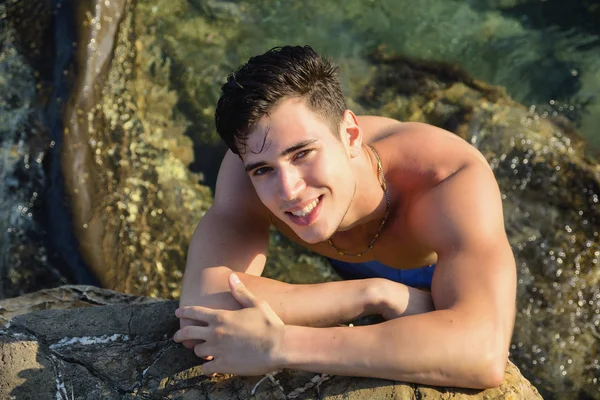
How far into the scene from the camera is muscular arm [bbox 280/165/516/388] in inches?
89.4

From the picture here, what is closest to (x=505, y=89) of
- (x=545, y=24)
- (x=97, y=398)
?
(x=545, y=24)

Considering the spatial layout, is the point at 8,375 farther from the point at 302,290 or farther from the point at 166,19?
the point at 166,19

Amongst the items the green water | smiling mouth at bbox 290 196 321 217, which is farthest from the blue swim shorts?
the green water

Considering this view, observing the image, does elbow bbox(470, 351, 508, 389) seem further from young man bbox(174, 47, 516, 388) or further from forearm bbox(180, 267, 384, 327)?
forearm bbox(180, 267, 384, 327)

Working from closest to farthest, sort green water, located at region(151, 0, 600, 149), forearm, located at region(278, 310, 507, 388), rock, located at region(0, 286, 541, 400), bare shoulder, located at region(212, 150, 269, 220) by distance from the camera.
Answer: forearm, located at region(278, 310, 507, 388)
rock, located at region(0, 286, 541, 400)
bare shoulder, located at region(212, 150, 269, 220)
green water, located at region(151, 0, 600, 149)

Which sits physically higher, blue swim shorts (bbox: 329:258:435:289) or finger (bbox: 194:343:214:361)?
finger (bbox: 194:343:214:361)

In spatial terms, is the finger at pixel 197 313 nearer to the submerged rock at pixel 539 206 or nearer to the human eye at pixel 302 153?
the human eye at pixel 302 153

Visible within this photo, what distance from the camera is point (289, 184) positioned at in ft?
8.44

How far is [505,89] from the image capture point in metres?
4.95

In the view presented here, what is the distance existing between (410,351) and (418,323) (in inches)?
4.2

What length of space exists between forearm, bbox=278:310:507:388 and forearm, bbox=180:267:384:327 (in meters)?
0.13

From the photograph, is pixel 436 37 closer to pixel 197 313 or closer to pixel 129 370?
pixel 197 313

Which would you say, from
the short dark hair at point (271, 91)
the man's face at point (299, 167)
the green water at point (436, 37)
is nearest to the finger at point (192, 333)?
the man's face at point (299, 167)

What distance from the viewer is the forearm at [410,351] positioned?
2.27 metres
